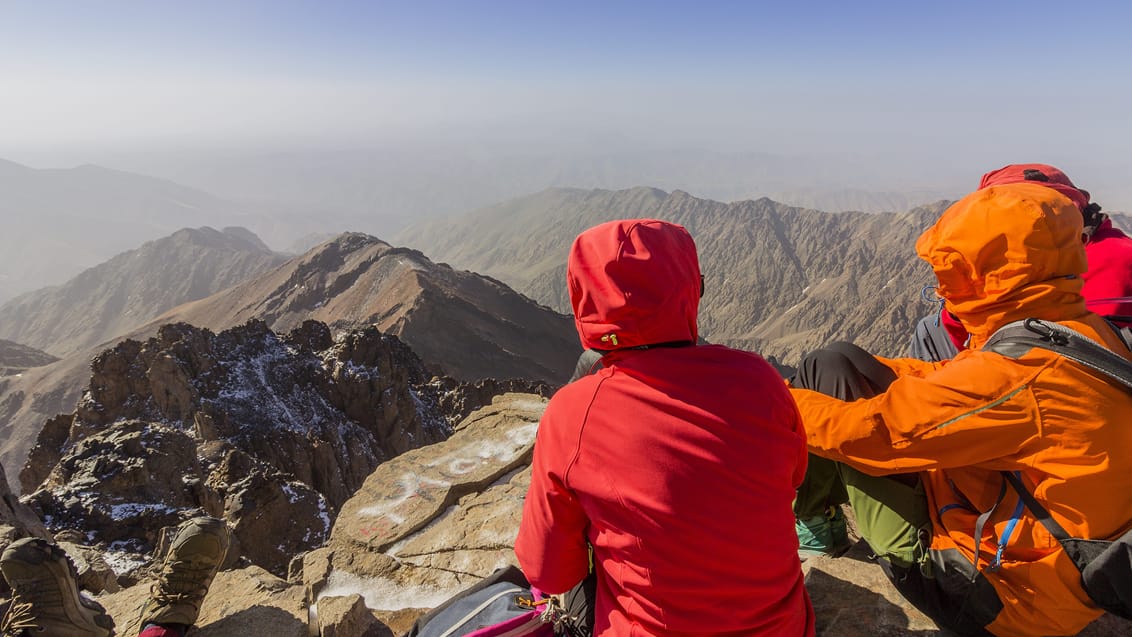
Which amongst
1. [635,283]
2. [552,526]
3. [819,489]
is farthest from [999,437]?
[552,526]

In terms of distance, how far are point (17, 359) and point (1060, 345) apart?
137 m

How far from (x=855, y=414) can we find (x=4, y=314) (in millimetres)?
251614

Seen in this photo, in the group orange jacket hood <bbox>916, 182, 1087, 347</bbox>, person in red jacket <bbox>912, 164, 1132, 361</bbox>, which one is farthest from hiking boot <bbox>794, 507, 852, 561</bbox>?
orange jacket hood <bbox>916, 182, 1087, 347</bbox>

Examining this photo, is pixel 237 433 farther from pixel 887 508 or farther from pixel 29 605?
pixel 887 508

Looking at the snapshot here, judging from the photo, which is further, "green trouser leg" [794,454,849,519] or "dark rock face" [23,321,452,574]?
"dark rock face" [23,321,452,574]

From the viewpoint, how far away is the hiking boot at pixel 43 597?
163 inches

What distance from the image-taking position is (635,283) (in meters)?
2.19

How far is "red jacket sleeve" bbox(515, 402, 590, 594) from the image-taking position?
2.42m

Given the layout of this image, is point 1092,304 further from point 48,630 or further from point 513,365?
point 513,365

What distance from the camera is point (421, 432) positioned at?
34.4 metres

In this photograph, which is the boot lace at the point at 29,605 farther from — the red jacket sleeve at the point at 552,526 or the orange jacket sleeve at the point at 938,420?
the orange jacket sleeve at the point at 938,420

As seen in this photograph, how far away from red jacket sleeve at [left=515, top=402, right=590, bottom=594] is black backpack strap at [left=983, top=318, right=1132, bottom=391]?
2.10 m

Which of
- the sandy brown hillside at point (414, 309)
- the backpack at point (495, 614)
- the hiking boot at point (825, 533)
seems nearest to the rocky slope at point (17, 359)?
the sandy brown hillside at point (414, 309)

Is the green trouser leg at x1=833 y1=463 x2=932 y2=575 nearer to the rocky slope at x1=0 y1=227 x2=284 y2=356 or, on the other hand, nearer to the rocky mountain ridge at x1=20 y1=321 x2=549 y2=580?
the rocky mountain ridge at x1=20 y1=321 x2=549 y2=580
